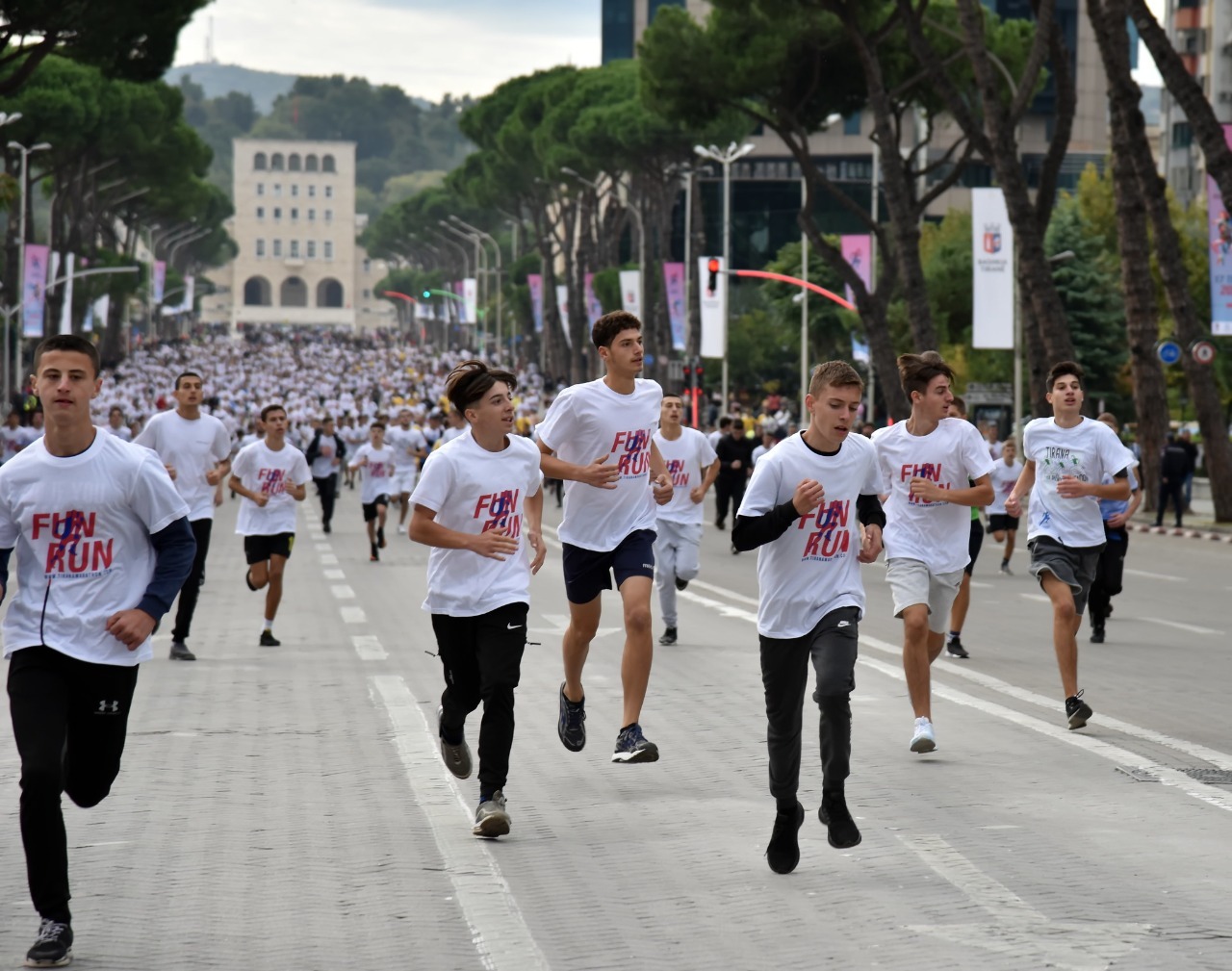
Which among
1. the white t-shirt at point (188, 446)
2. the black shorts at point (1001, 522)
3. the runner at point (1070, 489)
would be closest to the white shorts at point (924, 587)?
the runner at point (1070, 489)

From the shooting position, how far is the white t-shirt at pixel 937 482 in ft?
31.1

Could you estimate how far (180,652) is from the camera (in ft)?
45.1

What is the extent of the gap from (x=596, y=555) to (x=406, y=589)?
10901 mm

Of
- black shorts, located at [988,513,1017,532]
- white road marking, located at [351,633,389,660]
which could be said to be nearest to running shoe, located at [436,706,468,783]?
white road marking, located at [351,633,389,660]

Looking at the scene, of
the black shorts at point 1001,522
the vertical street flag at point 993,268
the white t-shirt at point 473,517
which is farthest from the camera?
the vertical street flag at point 993,268

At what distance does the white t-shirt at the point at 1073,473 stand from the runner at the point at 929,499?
1185mm

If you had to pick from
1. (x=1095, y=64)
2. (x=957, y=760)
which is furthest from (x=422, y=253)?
(x=957, y=760)

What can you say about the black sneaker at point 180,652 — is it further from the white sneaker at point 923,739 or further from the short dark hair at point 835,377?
the short dark hair at point 835,377

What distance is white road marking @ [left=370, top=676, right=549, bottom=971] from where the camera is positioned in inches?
224

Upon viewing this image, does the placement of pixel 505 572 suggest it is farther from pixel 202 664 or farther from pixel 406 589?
pixel 406 589

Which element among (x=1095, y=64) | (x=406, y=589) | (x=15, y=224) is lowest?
(x=406, y=589)

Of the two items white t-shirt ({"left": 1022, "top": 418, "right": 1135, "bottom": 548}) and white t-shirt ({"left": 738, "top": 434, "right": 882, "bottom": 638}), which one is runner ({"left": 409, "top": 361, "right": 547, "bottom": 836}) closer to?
white t-shirt ({"left": 738, "top": 434, "right": 882, "bottom": 638})

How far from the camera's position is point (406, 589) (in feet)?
64.9

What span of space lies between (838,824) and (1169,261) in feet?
87.6
